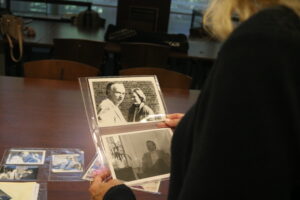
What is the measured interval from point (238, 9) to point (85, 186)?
0.71m

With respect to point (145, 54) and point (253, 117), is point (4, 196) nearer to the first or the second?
point (253, 117)

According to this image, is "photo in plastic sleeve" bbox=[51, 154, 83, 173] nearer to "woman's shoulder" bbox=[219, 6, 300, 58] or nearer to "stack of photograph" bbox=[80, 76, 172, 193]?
"stack of photograph" bbox=[80, 76, 172, 193]

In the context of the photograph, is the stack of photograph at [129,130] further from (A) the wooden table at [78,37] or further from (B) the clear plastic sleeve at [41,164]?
(A) the wooden table at [78,37]

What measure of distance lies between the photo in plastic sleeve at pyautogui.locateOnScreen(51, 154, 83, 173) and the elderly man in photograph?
148 millimetres

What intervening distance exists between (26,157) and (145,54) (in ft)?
6.53

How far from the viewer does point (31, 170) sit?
43.6 inches

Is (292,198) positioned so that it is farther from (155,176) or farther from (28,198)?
(28,198)

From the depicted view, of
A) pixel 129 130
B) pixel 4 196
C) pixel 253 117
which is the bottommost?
pixel 4 196

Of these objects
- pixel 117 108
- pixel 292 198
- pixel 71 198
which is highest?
pixel 292 198

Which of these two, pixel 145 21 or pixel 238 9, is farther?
pixel 145 21

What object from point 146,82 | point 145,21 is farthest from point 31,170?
point 145,21

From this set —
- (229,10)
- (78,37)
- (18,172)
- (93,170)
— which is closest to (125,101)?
(93,170)

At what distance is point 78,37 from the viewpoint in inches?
136

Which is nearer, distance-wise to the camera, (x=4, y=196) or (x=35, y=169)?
(x=4, y=196)
